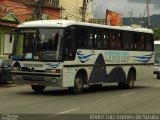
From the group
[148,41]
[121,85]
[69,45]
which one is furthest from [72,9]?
[69,45]

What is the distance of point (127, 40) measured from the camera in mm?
25797

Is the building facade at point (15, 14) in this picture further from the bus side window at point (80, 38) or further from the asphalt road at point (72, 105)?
the asphalt road at point (72, 105)

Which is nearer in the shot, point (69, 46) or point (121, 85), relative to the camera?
point (69, 46)

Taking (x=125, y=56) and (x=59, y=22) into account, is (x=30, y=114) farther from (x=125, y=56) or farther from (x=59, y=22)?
(x=125, y=56)

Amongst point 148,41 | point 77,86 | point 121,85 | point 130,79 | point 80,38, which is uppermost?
point 148,41

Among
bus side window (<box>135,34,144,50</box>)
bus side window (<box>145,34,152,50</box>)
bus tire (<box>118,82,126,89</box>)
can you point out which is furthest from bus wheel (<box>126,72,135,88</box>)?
bus side window (<box>145,34,152,50</box>)

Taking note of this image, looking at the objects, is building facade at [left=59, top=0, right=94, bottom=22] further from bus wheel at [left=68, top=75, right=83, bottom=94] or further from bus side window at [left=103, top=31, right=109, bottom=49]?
bus wheel at [left=68, top=75, right=83, bottom=94]

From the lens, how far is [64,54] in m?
20.1

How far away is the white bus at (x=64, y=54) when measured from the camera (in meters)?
20.1

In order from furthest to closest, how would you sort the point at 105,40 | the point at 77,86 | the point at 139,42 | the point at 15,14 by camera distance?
1. the point at 15,14
2. the point at 139,42
3. the point at 105,40
4. the point at 77,86

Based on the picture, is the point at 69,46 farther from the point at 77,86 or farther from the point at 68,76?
the point at 77,86

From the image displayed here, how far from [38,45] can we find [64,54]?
1.14 metres

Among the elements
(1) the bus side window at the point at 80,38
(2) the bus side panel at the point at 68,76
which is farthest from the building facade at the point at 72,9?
(2) the bus side panel at the point at 68,76

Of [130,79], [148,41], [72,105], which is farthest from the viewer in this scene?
[148,41]
